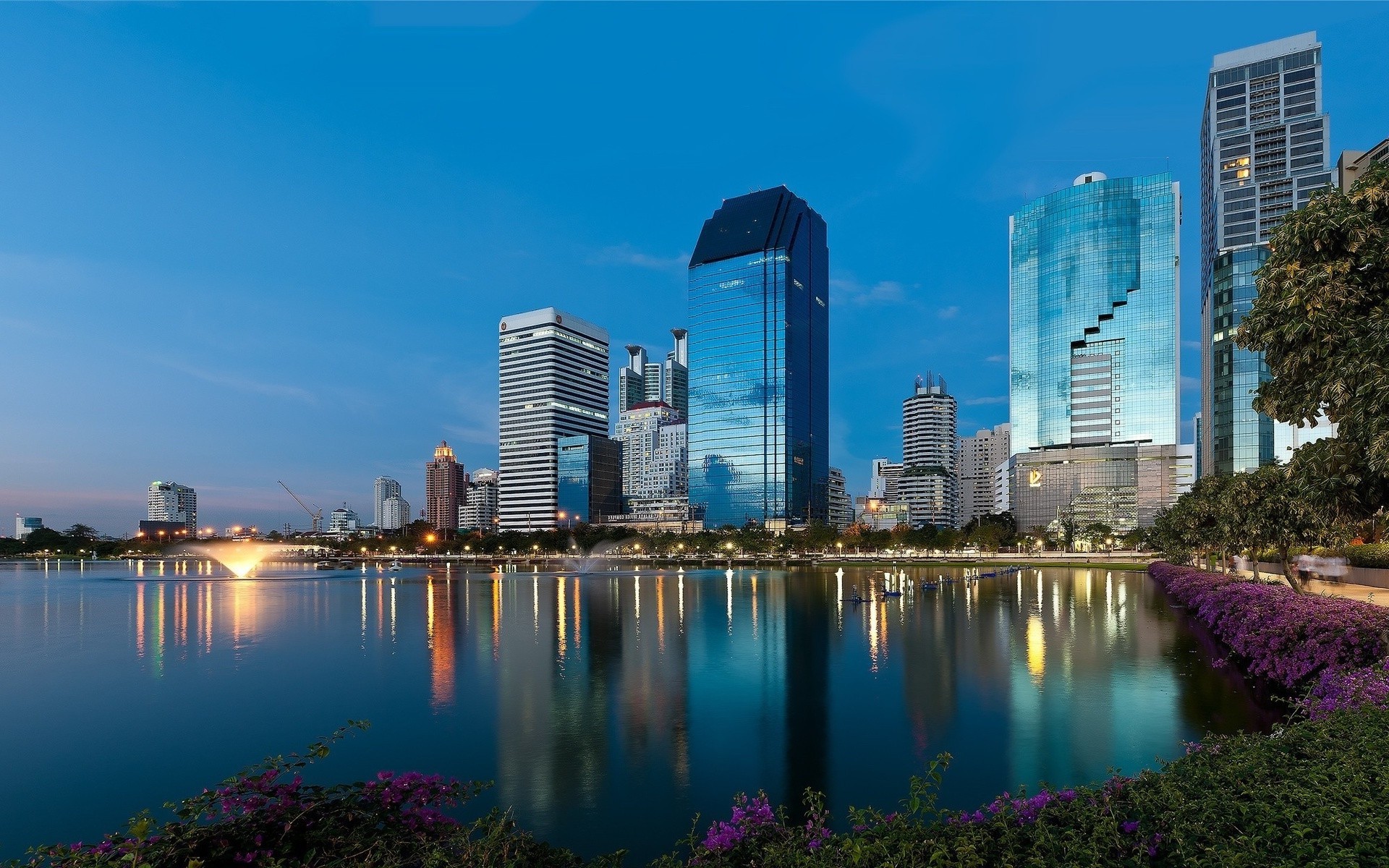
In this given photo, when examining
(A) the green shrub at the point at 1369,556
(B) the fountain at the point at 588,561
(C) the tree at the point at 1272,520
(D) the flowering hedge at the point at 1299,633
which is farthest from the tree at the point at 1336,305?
(B) the fountain at the point at 588,561

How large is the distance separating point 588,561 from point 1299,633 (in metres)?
137

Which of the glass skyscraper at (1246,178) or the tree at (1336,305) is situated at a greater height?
the glass skyscraper at (1246,178)

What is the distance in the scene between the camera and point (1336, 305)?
1606cm

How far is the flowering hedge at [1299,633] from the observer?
70.1ft

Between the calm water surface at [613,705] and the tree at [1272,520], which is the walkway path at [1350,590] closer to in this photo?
the tree at [1272,520]

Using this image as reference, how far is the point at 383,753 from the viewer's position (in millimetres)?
21250

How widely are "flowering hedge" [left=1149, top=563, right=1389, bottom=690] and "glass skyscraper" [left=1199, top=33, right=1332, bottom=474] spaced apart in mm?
139625

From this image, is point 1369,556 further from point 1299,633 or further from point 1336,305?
point 1336,305

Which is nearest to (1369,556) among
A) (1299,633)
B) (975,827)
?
(1299,633)

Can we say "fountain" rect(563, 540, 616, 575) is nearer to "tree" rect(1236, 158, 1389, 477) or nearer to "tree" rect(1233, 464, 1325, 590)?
"tree" rect(1233, 464, 1325, 590)

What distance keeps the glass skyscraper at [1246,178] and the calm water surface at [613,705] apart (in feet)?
406

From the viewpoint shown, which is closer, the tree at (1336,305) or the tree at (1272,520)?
the tree at (1336,305)

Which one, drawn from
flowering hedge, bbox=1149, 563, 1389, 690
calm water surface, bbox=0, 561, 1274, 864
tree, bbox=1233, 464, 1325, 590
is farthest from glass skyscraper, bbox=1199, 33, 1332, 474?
flowering hedge, bbox=1149, 563, 1389, 690

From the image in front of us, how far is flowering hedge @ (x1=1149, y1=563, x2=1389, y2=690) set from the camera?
841 inches
